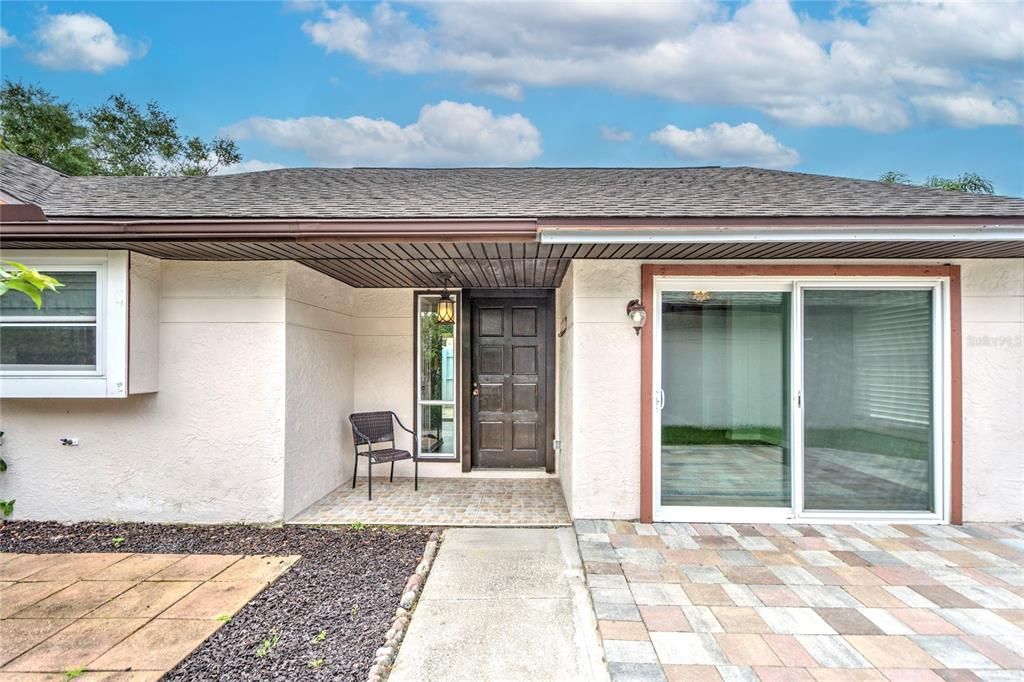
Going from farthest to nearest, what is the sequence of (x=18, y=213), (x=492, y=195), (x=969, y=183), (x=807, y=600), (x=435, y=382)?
(x=969, y=183) → (x=435, y=382) → (x=492, y=195) → (x=18, y=213) → (x=807, y=600)

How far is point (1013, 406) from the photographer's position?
159 inches

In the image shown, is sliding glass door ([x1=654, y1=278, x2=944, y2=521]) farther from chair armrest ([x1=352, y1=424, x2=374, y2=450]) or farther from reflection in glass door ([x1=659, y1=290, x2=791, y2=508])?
chair armrest ([x1=352, y1=424, x2=374, y2=450])

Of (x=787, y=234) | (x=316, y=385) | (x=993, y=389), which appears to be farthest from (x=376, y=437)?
(x=993, y=389)

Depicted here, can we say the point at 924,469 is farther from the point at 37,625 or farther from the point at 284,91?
the point at 284,91

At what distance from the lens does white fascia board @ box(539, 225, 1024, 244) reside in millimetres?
3238

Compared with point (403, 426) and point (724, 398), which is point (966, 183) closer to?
point (724, 398)

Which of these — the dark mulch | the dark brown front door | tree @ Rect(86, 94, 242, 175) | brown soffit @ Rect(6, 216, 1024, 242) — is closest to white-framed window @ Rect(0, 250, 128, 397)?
brown soffit @ Rect(6, 216, 1024, 242)

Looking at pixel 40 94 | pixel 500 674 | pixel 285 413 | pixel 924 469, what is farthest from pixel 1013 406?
pixel 40 94

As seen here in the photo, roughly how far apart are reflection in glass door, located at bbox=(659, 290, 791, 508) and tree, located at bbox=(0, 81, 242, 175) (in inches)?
715

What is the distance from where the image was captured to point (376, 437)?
5594 mm

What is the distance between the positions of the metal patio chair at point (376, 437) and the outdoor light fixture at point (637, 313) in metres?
2.77

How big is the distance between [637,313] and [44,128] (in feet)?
66.8

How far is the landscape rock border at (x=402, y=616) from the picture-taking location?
7.01 ft

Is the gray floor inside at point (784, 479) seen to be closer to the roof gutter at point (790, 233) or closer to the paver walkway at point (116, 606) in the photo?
the roof gutter at point (790, 233)
